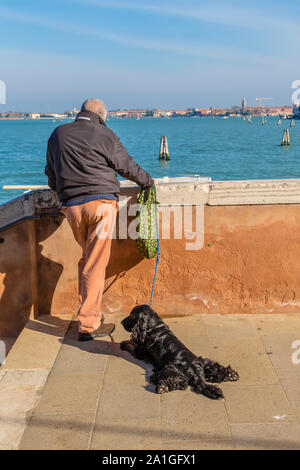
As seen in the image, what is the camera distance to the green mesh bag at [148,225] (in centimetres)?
428

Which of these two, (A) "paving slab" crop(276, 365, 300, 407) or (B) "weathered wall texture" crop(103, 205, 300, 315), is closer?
(A) "paving slab" crop(276, 365, 300, 407)

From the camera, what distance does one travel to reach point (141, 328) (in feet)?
12.6

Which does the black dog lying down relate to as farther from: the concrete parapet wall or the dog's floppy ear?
the concrete parapet wall

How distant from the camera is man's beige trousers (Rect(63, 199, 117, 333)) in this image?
13.0 feet

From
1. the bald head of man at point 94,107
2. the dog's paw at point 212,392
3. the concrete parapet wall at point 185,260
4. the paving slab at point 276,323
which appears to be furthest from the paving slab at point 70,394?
the bald head of man at point 94,107

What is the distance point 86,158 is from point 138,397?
6.05ft

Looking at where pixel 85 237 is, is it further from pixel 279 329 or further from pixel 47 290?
pixel 279 329

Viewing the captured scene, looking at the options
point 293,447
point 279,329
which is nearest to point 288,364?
point 279,329

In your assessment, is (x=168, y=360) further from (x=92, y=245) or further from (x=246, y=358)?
(x=92, y=245)

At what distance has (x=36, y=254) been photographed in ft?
15.3

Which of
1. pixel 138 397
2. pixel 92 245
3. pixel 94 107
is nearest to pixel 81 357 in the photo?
pixel 138 397

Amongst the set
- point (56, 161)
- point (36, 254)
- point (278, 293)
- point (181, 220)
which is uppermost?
point (56, 161)

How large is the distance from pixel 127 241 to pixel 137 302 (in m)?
0.62

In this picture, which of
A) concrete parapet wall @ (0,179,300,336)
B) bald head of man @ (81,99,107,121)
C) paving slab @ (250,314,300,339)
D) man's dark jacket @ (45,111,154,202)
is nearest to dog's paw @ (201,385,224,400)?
paving slab @ (250,314,300,339)
